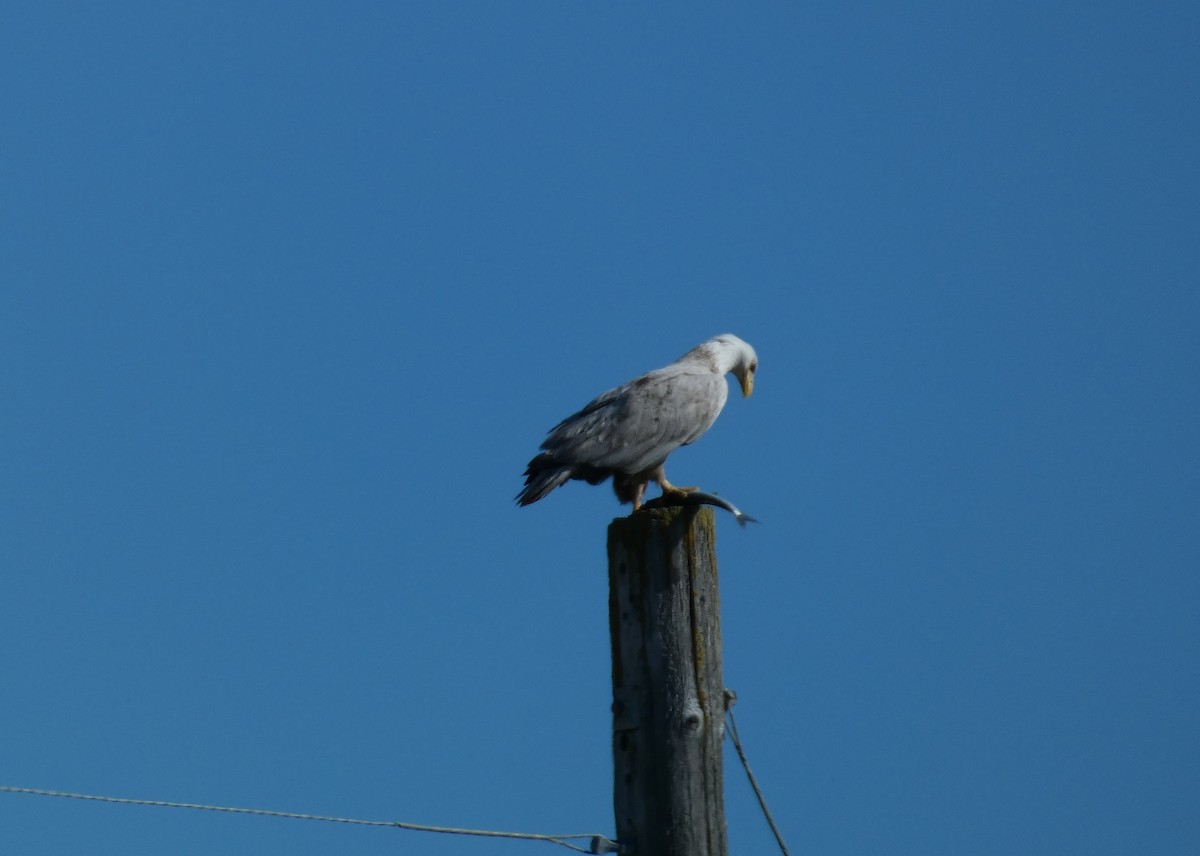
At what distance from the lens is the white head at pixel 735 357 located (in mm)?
9609

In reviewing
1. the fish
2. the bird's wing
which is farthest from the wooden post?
the bird's wing

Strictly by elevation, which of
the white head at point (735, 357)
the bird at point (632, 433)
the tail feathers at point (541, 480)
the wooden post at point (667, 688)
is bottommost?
the wooden post at point (667, 688)

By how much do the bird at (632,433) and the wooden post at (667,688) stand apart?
2.27 meters

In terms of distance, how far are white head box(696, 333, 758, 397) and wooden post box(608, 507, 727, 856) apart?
4578 millimetres

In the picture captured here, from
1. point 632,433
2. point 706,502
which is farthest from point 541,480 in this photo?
point 706,502

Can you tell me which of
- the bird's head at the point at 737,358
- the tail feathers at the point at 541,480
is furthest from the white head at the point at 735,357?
the tail feathers at the point at 541,480

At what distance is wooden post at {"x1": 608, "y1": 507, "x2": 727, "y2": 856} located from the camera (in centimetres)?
477

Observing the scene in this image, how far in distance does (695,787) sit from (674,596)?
22.9 inches

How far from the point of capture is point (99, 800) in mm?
5422

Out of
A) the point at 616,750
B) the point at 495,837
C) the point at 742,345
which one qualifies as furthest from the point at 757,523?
the point at 742,345

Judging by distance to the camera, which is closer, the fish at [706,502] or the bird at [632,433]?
the fish at [706,502]

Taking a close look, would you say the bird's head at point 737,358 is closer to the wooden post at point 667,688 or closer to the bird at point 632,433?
the bird at point 632,433

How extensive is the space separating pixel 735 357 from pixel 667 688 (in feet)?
17.4

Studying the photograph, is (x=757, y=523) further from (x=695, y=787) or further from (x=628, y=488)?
(x=628, y=488)
